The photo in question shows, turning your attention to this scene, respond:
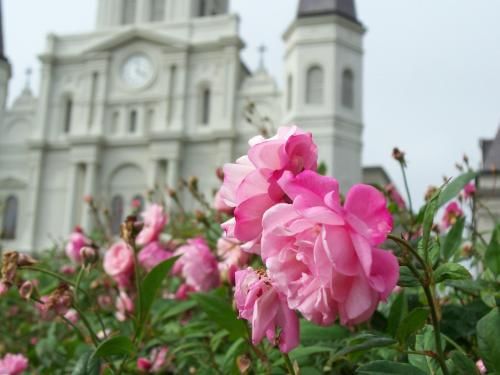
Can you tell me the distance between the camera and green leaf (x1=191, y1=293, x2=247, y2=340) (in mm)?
758

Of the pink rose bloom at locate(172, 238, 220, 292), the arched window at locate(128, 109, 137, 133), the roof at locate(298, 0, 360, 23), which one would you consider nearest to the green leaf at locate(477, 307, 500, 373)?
the pink rose bloom at locate(172, 238, 220, 292)

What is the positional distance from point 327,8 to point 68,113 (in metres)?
8.59

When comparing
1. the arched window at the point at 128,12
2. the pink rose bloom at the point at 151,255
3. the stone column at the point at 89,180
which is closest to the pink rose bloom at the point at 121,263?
the pink rose bloom at the point at 151,255

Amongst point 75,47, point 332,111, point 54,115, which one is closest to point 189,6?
point 75,47

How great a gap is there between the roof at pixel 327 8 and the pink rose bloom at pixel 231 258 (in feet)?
49.5

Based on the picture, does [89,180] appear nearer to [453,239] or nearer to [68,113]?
[68,113]

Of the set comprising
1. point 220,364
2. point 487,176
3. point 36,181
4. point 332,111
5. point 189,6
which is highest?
point 189,6

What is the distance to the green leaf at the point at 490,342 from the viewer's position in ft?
1.77

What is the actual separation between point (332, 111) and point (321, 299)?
14.8 metres

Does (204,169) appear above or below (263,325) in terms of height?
above

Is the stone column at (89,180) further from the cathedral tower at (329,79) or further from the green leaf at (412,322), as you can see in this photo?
the green leaf at (412,322)

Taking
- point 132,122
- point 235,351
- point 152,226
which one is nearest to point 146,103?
point 132,122

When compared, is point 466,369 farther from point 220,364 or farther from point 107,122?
point 107,122

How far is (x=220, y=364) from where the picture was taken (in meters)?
0.96
